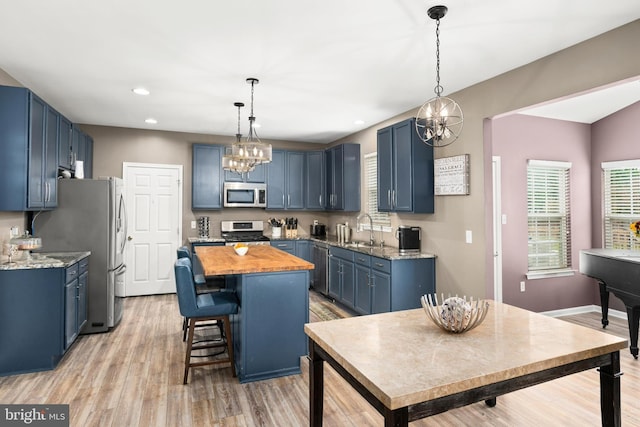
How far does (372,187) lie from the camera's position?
5.76m

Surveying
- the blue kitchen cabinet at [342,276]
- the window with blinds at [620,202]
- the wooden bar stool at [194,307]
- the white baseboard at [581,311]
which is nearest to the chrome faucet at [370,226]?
the blue kitchen cabinet at [342,276]

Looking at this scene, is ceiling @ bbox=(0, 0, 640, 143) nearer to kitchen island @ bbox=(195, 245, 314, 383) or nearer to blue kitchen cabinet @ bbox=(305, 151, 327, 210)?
kitchen island @ bbox=(195, 245, 314, 383)

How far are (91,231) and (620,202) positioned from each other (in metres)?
6.60

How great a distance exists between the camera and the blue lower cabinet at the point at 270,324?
3020 millimetres

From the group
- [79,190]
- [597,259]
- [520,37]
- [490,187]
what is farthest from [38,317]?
[597,259]

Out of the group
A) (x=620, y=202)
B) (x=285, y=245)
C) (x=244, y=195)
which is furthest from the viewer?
(x=244, y=195)

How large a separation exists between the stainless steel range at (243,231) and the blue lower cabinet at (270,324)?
3019mm

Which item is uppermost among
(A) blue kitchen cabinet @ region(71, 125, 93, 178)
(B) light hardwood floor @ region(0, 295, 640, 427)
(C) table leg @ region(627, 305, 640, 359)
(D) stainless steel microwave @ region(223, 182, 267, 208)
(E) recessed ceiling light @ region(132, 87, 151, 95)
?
(E) recessed ceiling light @ region(132, 87, 151, 95)

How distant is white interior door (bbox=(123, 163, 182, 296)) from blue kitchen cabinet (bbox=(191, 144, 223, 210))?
30cm

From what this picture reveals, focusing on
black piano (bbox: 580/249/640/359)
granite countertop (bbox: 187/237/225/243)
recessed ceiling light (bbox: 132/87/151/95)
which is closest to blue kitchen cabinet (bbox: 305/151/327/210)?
granite countertop (bbox: 187/237/225/243)

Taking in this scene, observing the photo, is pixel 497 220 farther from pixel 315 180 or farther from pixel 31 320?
pixel 31 320

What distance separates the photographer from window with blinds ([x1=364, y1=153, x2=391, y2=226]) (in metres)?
5.65

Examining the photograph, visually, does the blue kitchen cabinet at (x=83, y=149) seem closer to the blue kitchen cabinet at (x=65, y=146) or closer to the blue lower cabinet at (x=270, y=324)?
the blue kitchen cabinet at (x=65, y=146)

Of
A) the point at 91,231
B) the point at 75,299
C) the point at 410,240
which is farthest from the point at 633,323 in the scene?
the point at 91,231
